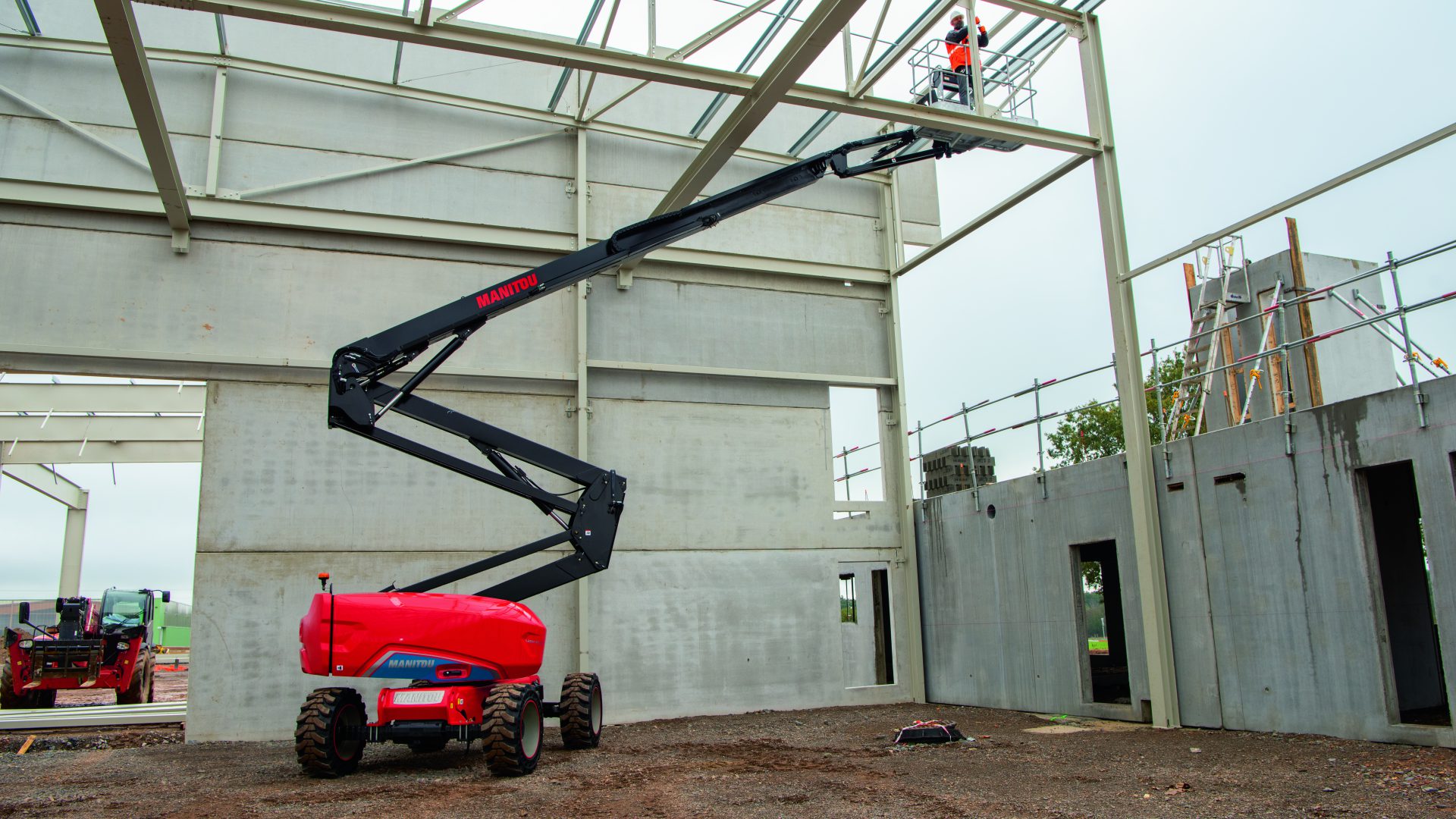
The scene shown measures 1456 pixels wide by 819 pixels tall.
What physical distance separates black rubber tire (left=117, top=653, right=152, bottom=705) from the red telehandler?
0.02 meters

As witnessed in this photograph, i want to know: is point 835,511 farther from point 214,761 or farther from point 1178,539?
point 214,761

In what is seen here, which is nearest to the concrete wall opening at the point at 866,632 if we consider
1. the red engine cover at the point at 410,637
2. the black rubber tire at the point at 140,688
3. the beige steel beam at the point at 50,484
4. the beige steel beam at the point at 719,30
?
the red engine cover at the point at 410,637

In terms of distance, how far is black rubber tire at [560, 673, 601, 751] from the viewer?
1194cm

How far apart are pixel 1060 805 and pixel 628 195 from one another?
40.7 ft

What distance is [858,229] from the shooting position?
61.8ft

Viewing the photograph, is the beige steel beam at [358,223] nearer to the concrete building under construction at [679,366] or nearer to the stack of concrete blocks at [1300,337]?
the concrete building under construction at [679,366]

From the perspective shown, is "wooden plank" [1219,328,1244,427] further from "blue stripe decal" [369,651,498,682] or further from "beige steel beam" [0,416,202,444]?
"beige steel beam" [0,416,202,444]

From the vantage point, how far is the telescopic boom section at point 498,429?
35.9 feet

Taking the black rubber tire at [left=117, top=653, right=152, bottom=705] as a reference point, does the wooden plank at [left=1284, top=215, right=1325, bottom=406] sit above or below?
above

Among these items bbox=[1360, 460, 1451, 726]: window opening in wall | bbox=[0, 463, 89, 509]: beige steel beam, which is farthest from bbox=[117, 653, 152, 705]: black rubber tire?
bbox=[1360, 460, 1451, 726]: window opening in wall

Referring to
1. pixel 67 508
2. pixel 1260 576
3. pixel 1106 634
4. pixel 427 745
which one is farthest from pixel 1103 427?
pixel 67 508

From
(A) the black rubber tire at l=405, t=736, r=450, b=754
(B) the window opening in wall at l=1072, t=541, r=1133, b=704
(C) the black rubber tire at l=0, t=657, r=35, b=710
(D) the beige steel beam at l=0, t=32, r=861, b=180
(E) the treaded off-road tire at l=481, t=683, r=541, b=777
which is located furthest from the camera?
(C) the black rubber tire at l=0, t=657, r=35, b=710

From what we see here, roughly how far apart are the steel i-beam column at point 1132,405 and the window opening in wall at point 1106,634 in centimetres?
91

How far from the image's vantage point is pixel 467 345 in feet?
51.6
